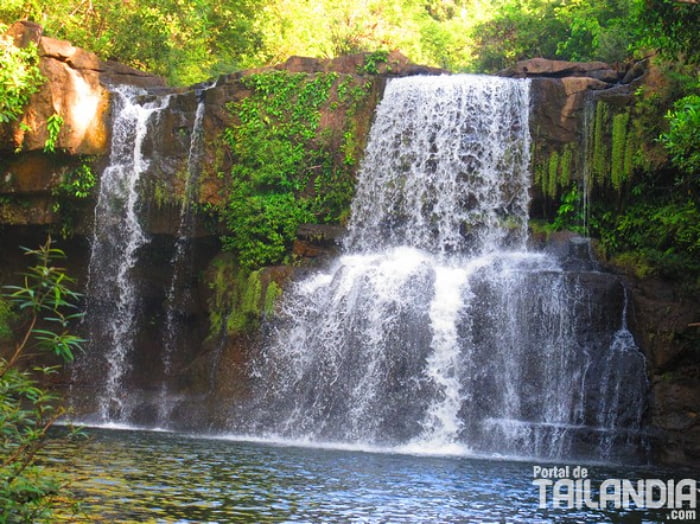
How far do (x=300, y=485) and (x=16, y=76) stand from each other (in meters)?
13.2

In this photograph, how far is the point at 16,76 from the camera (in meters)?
18.6

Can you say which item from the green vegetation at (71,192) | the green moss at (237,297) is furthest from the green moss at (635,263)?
the green vegetation at (71,192)

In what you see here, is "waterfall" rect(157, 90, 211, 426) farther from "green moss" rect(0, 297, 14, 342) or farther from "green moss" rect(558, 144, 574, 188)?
"green moss" rect(558, 144, 574, 188)

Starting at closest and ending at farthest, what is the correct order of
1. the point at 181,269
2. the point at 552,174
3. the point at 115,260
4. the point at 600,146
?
1. the point at 600,146
2. the point at 552,174
3. the point at 115,260
4. the point at 181,269

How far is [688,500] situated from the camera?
31.7ft

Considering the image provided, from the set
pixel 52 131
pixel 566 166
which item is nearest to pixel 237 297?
pixel 52 131

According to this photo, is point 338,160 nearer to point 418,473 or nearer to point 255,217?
point 255,217

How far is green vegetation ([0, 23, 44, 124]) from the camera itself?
1850 cm

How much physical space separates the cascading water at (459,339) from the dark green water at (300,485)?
5.32ft

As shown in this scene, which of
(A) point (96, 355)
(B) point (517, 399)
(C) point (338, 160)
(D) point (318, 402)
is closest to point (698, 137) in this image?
(B) point (517, 399)

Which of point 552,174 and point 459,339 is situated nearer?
point 459,339

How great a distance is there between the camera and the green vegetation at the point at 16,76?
1850 cm

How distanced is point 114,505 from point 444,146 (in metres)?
13.4

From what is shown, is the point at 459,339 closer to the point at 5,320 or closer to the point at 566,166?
the point at 566,166
